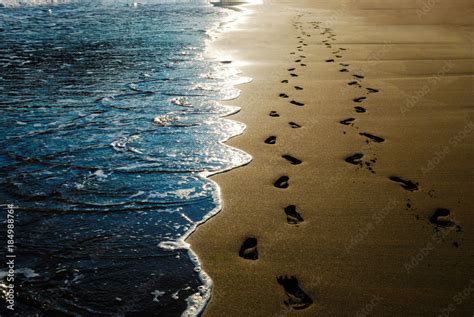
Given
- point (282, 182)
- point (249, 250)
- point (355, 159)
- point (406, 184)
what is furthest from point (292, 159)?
point (249, 250)

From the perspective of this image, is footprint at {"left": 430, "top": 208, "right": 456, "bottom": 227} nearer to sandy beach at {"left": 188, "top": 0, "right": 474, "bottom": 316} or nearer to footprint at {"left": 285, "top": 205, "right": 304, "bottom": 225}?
sandy beach at {"left": 188, "top": 0, "right": 474, "bottom": 316}

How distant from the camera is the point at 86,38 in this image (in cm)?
1340

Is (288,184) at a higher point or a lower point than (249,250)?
higher

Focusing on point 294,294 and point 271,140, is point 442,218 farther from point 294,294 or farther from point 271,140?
point 271,140

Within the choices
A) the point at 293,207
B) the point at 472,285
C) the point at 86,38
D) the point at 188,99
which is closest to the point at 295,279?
the point at 293,207

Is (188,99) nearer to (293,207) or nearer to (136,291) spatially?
(293,207)

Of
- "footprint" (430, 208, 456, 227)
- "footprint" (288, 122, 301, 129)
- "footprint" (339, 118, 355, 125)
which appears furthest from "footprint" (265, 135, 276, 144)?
"footprint" (430, 208, 456, 227)

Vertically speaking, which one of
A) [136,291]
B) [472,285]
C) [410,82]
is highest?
[410,82]

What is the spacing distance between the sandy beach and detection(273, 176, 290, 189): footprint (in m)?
0.01

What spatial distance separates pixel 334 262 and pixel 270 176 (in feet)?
4.77

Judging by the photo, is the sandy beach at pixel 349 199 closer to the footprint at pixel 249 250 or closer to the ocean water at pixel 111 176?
the footprint at pixel 249 250

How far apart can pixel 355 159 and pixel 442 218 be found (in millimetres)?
1300

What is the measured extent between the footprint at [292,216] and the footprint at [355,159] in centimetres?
120

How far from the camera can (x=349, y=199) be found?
3.54 meters
